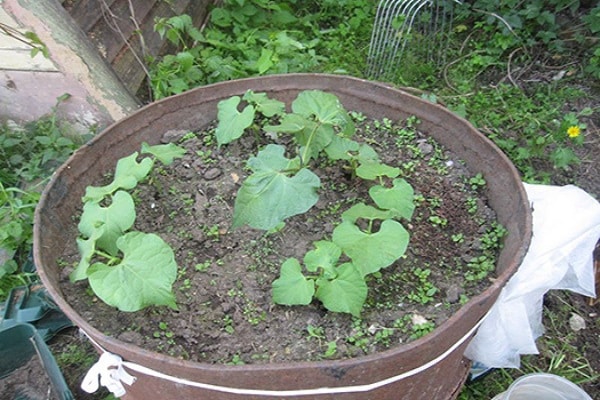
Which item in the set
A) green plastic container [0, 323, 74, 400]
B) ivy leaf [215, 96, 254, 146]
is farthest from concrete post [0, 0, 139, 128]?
green plastic container [0, 323, 74, 400]

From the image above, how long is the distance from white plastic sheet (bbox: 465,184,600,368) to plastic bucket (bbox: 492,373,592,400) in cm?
8

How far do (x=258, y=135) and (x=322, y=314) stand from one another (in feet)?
2.27

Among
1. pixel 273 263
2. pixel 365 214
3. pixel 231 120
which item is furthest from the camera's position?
pixel 231 120

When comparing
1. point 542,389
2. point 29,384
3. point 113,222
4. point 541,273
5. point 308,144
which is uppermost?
point 308,144

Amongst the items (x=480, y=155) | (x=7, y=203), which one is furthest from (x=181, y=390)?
(x=7, y=203)

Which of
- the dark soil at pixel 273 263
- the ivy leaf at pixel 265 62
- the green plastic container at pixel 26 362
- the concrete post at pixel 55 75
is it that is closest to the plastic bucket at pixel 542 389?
the dark soil at pixel 273 263

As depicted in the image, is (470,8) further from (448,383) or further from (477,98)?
(448,383)

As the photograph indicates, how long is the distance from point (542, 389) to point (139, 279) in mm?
1347

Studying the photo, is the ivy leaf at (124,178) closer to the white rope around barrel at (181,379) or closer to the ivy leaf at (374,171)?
the white rope around barrel at (181,379)

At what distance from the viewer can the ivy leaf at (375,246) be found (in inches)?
48.3

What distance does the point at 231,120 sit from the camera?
1.56m

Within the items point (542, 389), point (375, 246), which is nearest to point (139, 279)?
point (375, 246)

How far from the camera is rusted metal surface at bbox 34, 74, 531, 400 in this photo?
107 cm

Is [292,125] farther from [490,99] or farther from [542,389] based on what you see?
[490,99]
